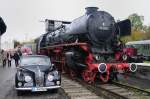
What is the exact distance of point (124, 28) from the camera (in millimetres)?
19609

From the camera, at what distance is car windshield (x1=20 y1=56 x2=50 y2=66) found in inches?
621

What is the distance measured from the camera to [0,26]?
25891 mm

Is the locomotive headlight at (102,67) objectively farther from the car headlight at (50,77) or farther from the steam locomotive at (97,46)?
the car headlight at (50,77)

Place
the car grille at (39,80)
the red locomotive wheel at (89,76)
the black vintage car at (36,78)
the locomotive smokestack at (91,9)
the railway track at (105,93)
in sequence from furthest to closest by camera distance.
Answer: the locomotive smokestack at (91,9), the red locomotive wheel at (89,76), the car grille at (39,80), the black vintage car at (36,78), the railway track at (105,93)

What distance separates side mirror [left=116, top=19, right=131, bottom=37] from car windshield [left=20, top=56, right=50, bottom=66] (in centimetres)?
523

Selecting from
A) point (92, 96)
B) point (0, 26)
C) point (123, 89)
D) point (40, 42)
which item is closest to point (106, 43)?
point (123, 89)

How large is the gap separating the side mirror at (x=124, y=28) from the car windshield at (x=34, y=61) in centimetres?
523

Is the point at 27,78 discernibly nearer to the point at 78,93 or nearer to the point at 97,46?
the point at 78,93

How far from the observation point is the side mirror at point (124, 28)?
63.3 feet

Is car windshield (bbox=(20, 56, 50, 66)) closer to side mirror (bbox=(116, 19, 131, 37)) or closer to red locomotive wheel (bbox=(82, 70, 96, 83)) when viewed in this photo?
red locomotive wheel (bbox=(82, 70, 96, 83))

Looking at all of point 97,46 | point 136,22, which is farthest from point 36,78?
point 136,22

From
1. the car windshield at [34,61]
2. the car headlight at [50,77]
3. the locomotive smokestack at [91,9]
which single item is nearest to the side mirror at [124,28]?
the locomotive smokestack at [91,9]

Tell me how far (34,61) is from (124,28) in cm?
599

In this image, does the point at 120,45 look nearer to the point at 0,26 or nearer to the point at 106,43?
the point at 106,43
